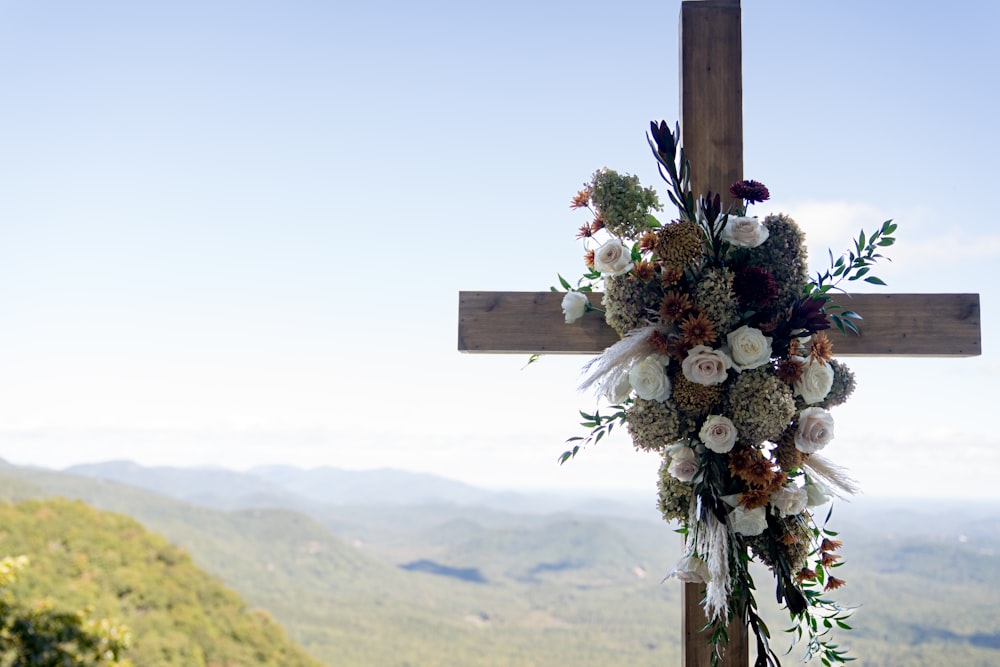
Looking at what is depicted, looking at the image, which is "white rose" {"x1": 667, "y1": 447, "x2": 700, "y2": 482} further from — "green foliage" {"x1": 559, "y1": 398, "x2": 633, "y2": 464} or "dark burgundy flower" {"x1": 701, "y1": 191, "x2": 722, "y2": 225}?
"dark burgundy flower" {"x1": 701, "y1": 191, "x2": 722, "y2": 225}

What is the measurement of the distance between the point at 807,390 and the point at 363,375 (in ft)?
307

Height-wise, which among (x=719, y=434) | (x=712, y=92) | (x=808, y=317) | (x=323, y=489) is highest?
(x=712, y=92)

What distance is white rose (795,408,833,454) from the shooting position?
1.42 metres

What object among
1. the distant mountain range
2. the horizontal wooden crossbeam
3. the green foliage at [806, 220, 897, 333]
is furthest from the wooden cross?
the distant mountain range

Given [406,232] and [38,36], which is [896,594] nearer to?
[406,232]

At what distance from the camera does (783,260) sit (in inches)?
60.2

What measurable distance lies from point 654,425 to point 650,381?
0.08m

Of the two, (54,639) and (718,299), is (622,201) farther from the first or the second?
(54,639)

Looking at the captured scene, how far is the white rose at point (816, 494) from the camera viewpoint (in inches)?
58.3

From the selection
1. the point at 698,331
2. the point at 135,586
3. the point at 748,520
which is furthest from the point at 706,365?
the point at 135,586

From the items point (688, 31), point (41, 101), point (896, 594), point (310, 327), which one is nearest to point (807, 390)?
point (688, 31)

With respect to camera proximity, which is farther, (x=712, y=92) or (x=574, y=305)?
(x=712, y=92)

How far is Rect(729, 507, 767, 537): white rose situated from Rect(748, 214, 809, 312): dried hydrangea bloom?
381 millimetres

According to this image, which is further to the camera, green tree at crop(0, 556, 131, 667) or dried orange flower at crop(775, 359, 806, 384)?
green tree at crop(0, 556, 131, 667)
